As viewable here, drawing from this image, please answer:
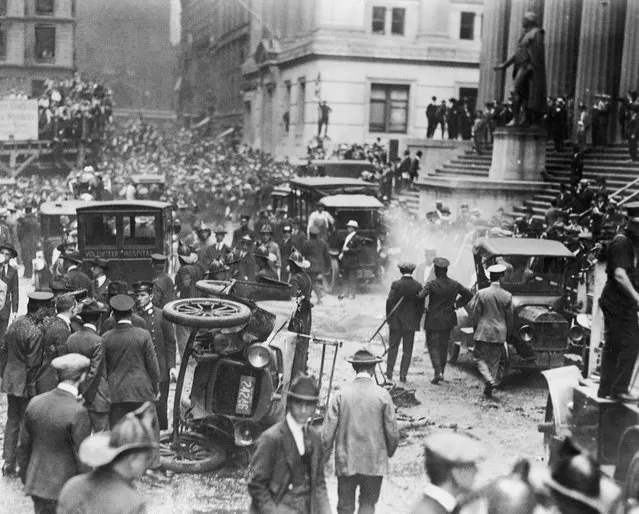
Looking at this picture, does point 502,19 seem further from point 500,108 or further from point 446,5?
point 446,5

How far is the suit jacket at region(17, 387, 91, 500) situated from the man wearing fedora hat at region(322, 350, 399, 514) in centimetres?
195

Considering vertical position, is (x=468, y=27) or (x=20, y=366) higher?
(x=468, y=27)

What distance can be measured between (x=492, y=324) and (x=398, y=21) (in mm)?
41505

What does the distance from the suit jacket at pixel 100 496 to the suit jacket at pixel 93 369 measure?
3907 millimetres

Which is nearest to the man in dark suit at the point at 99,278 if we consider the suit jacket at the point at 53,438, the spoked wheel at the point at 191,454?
the spoked wheel at the point at 191,454

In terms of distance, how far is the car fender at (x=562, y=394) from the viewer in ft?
27.1

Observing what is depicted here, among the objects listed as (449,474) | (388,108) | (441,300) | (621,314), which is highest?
(388,108)

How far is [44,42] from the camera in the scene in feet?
206

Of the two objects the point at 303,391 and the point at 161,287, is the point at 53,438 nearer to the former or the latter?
the point at 303,391

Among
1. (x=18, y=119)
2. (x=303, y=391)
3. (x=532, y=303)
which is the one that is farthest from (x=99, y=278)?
(x=18, y=119)

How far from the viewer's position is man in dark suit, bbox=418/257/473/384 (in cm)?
1265

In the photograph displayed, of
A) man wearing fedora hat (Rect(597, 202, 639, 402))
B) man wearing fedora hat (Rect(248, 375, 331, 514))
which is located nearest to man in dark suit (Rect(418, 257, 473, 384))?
man wearing fedora hat (Rect(597, 202, 639, 402))

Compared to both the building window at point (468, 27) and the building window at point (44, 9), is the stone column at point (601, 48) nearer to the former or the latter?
the building window at point (468, 27)

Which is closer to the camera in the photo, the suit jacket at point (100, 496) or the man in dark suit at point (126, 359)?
the suit jacket at point (100, 496)
